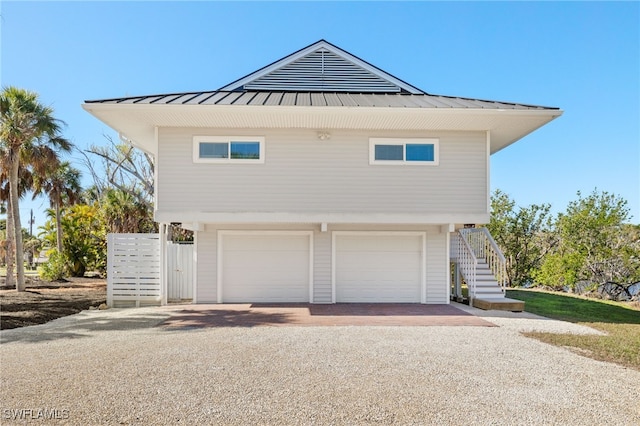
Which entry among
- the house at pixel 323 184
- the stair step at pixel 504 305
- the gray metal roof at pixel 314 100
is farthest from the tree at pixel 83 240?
the stair step at pixel 504 305

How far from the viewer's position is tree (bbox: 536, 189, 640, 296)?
14.3 metres

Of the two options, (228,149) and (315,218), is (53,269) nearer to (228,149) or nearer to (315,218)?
(228,149)

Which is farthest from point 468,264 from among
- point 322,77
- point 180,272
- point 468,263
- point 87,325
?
point 87,325

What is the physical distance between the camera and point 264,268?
11.0 metres

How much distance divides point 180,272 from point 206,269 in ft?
4.72

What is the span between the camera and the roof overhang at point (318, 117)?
30.2 ft

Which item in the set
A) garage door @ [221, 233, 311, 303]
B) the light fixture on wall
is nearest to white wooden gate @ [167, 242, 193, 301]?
garage door @ [221, 233, 311, 303]

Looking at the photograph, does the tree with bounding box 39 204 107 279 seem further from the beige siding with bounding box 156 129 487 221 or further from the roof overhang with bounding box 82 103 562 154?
the beige siding with bounding box 156 129 487 221

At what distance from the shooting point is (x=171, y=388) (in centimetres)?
421

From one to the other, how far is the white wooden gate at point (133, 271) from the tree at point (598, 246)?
48.4 ft

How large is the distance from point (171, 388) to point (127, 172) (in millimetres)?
24247

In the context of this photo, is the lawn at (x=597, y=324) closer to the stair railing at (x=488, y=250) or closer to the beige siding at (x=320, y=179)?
the stair railing at (x=488, y=250)

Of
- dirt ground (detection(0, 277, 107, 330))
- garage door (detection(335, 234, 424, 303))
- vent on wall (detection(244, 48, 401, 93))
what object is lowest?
dirt ground (detection(0, 277, 107, 330))

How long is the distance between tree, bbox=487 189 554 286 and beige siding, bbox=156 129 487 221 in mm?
8873
